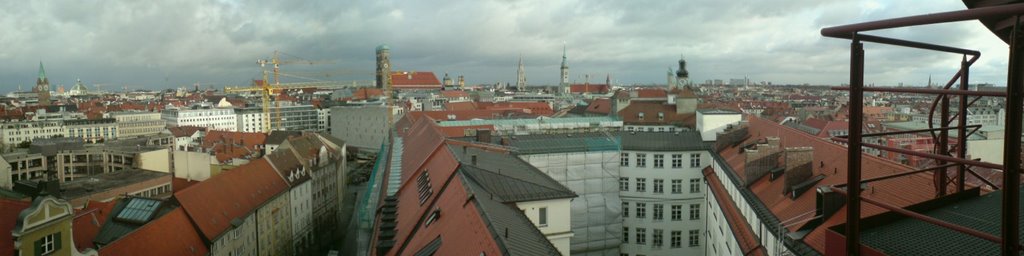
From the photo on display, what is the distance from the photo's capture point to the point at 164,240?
29.6m

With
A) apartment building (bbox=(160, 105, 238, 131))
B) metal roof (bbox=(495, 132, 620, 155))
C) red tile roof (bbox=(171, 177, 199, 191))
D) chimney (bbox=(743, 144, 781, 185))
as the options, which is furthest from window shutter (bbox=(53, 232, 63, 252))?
apartment building (bbox=(160, 105, 238, 131))

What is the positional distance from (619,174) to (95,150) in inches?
2472

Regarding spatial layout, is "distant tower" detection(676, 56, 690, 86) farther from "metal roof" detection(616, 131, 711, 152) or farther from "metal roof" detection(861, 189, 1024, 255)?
"metal roof" detection(861, 189, 1024, 255)

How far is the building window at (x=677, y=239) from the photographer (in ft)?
117

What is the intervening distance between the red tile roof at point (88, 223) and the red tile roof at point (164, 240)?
0.47m

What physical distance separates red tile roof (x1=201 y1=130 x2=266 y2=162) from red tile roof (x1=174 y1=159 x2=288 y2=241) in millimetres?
16357

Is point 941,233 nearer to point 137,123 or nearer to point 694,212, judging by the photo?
point 694,212

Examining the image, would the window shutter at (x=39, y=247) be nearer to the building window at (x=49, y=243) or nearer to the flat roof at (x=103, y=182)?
the building window at (x=49, y=243)

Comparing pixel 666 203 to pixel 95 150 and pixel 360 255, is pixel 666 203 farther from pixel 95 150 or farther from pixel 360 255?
pixel 95 150

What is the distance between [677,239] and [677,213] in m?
1.40

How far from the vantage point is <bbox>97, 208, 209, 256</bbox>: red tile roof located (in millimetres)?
27141

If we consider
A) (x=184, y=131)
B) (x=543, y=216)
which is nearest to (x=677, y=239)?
(x=543, y=216)

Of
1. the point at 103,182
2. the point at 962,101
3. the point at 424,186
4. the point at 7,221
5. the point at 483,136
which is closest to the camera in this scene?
the point at 962,101

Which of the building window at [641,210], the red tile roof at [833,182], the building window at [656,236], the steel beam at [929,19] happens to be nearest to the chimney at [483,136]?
the building window at [641,210]
